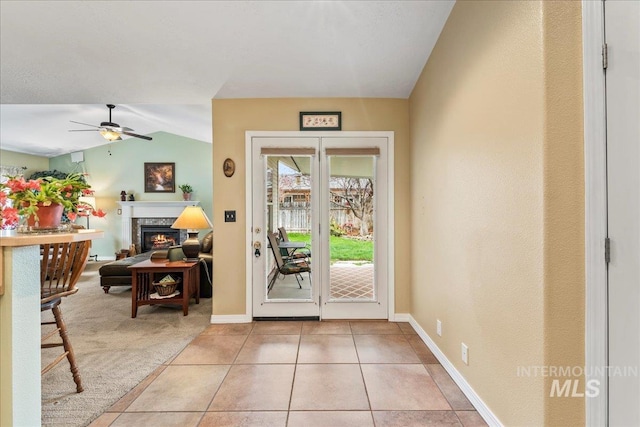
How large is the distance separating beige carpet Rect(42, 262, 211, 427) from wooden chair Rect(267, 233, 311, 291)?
38.6 inches

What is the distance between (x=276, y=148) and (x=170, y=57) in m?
1.24

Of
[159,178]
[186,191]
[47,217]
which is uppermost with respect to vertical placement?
[159,178]

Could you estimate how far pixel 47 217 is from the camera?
156cm

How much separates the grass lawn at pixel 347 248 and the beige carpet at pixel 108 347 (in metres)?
1.45

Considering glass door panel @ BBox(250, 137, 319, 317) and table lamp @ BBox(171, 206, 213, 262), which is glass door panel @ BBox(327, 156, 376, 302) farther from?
table lamp @ BBox(171, 206, 213, 262)

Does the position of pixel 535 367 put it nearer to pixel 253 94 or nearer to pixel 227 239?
pixel 227 239

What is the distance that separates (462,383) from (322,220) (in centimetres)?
193

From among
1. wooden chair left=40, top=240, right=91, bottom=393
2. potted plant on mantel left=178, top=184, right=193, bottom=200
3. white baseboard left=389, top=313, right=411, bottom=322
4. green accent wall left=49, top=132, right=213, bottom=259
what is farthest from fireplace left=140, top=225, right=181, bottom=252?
white baseboard left=389, top=313, right=411, bottom=322

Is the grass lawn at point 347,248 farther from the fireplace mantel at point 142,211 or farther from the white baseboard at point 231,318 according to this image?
the fireplace mantel at point 142,211

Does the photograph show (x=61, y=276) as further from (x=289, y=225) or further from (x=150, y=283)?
(x=289, y=225)

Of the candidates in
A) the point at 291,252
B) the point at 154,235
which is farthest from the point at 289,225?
the point at 154,235

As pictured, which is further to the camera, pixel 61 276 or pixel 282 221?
pixel 282 221

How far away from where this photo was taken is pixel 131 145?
24.7 feet

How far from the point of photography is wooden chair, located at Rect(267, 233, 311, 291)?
334cm
